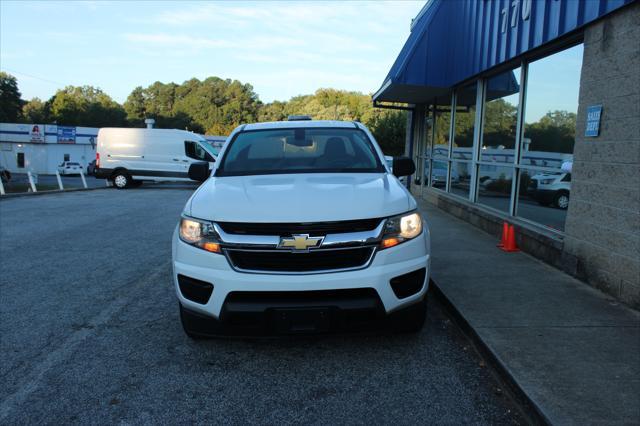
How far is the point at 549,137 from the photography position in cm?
696

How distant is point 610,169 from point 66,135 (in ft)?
171

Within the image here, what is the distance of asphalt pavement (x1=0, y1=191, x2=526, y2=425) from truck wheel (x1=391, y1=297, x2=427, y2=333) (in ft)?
0.52

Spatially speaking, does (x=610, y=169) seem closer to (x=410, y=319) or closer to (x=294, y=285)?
(x=410, y=319)

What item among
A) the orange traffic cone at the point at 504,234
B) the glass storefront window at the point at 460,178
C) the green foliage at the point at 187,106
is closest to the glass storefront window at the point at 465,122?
the glass storefront window at the point at 460,178

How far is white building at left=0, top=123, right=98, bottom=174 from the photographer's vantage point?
155ft

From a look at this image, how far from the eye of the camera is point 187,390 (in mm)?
3217

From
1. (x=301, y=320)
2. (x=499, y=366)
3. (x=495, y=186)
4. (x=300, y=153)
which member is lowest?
(x=499, y=366)

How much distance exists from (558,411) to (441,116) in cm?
1169

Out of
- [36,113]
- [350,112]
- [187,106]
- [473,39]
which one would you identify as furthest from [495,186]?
[187,106]

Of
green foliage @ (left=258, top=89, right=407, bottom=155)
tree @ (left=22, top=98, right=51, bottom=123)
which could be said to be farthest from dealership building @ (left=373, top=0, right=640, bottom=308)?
tree @ (left=22, top=98, right=51, bottom=123)

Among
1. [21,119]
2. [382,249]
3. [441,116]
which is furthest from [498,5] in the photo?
[21,119]

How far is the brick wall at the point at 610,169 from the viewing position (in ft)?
15.3

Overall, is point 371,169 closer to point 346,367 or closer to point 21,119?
point 346,367

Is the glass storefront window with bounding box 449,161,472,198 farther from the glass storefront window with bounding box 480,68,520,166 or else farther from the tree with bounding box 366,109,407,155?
the tree with bounding box 366,109,407,155
